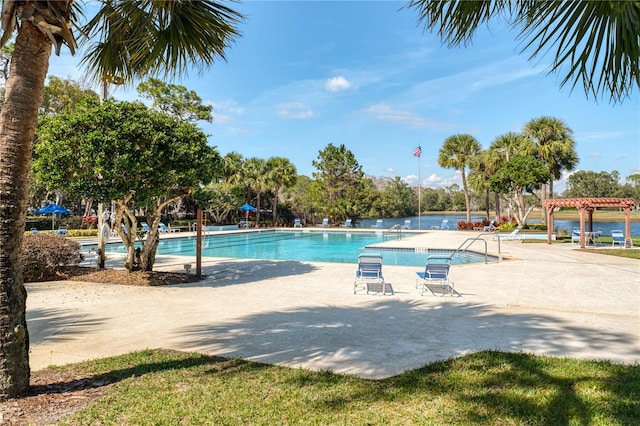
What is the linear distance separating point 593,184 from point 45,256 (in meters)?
99.4

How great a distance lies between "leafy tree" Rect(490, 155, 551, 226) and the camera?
81.1ft

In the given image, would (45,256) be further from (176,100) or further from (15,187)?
(176,100)

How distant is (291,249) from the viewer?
71.1ft

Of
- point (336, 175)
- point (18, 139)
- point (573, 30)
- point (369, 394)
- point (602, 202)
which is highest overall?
point (336, 175)

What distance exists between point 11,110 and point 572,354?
6262 mm

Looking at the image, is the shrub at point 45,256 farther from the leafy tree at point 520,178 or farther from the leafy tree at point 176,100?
the leafy tree at point 520,178

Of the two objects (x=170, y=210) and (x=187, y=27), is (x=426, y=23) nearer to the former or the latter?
(x=187, y=27)

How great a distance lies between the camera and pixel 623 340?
4961 millimetres

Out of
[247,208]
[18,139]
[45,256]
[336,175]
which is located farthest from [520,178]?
[18,139]

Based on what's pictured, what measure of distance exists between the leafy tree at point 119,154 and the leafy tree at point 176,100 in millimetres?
23893

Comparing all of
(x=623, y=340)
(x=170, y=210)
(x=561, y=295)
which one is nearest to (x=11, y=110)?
(x=623, y=340)

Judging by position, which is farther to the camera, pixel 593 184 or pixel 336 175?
pixel 593 184

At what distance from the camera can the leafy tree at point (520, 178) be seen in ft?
81.1

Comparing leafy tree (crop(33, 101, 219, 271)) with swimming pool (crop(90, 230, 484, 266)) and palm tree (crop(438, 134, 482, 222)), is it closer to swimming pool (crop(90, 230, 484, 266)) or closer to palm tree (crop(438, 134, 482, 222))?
swimming pool (crop(90, 230, 484, 266))
